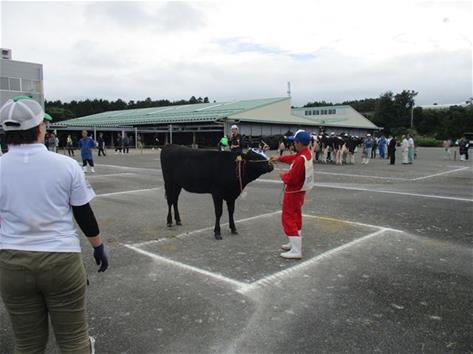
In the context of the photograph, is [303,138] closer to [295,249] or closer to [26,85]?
[295,249]

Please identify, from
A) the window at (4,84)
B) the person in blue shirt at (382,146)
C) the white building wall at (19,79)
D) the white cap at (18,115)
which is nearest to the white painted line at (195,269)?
the white cap at (18,115)

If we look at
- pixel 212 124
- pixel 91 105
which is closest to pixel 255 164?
pixel 212 124

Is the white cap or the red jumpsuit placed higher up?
the white cap

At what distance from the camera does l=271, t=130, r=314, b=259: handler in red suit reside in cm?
566

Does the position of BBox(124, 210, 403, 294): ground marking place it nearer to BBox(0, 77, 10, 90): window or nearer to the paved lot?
the paved lot

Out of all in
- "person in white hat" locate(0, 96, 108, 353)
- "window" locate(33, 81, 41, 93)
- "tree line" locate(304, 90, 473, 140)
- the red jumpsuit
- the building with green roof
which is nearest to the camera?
"person in white hat" locate(0, 96, 108, 353)

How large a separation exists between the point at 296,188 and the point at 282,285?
1.48 m

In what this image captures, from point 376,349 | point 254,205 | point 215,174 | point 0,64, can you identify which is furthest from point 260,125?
point 376,349

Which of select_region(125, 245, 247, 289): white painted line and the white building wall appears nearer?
select_region(125, 245, 247, 289): white painted line

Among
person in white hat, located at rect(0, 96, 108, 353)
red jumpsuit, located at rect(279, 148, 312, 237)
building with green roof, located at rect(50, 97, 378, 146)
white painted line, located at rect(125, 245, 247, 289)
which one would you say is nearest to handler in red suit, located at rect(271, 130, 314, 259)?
red jumpsuit, located at rect(279, 148, 312, 237)

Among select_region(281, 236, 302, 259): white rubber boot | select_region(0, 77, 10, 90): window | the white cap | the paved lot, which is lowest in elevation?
the paved lot

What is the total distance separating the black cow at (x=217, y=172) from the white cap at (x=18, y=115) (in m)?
4.35

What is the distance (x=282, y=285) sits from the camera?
15.8 feet

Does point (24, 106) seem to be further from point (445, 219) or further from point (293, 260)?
point (445, 219)
